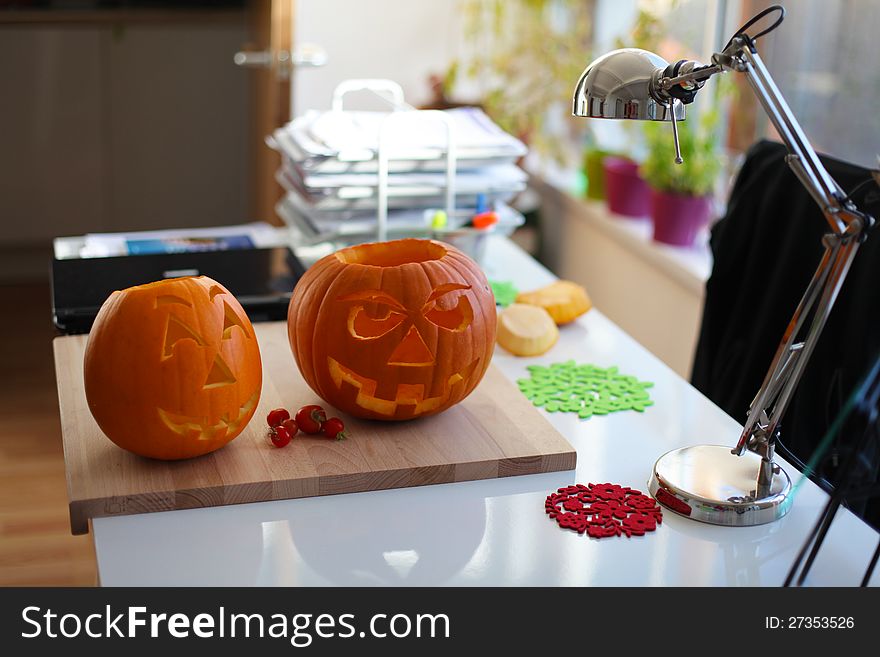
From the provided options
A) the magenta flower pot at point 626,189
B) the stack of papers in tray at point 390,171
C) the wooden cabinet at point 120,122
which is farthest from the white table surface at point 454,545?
the wooden cabinet at point 120,122

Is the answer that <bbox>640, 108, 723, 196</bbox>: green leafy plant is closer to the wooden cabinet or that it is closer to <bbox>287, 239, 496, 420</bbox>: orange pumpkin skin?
<bbox>287, 239, 496, 420</bbox>: orange pumpkin skin

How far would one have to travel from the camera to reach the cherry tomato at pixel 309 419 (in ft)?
3.63

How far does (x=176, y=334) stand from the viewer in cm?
100

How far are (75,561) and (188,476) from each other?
1.20m

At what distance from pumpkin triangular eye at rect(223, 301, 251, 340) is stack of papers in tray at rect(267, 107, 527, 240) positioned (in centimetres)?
62

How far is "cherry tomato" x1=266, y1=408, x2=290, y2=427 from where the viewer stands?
3.65 ft

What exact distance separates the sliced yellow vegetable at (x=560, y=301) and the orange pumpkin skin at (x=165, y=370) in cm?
62

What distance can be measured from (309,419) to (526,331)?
414 millimetres

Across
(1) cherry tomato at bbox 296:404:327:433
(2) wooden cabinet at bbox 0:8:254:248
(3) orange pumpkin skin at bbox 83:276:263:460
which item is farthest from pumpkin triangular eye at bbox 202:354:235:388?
(2) wooden cabinet at bbox 0:8:254:248

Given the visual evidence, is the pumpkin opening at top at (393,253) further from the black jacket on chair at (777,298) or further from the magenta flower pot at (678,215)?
the magenta flower pot at (678,215)

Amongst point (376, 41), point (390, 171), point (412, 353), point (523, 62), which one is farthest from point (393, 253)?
point (523, 62)

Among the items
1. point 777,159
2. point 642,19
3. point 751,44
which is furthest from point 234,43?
point 751,44

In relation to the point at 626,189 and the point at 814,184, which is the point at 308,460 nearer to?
the point at 814,184
